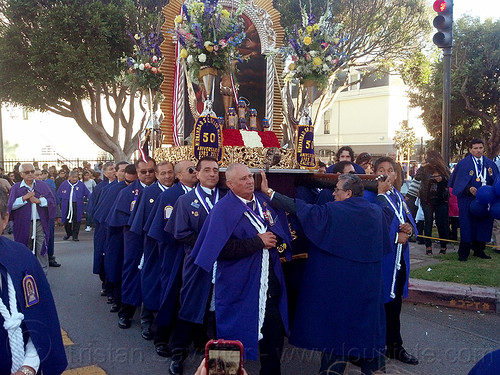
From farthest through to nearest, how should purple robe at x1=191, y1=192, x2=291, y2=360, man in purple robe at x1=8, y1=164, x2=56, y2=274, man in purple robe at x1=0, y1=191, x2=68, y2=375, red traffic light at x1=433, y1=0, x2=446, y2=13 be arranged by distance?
1. red traffic light at x1=433, y1=0, x2=446, y2=13
2. man in purple robe at x1=8, y1=164, x2=56, y2=274
3. purple robe at x1=191, y1=192, x2=291, y2=360
4. man in purple robe at x1=0, y1=191, x2=68, y2=375

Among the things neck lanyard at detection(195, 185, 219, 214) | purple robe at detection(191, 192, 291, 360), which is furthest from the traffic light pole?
purple robe at detection(191, 192, 291, 360)

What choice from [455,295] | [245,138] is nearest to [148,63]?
[245,138]

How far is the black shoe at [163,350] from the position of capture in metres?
4.57

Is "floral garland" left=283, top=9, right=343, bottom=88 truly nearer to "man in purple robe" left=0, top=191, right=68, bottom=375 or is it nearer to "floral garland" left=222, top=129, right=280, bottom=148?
"floral garland" left=222, top=129, right=280, bottom=148

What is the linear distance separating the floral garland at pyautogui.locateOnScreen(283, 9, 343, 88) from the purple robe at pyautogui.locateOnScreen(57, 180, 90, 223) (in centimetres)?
775

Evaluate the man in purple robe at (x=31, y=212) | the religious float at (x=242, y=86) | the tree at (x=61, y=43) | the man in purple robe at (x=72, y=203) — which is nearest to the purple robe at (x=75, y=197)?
the man in purple robe at (x=72, y=203)

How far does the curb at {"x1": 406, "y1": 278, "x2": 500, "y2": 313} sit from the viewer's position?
5.90 meters

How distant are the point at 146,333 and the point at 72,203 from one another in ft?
24.7

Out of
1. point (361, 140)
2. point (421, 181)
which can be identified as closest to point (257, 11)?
point (421, 181)

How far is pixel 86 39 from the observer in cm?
1507

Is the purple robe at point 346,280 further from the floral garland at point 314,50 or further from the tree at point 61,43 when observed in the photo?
the tree at point 61,43

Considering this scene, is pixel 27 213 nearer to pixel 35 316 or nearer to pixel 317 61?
pixel 317 61

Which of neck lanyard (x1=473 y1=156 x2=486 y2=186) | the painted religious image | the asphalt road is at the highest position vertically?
the painted religious image

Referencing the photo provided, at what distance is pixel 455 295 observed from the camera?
19.9 feet
